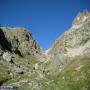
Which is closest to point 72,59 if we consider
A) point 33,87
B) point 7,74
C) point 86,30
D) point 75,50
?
point 75,50

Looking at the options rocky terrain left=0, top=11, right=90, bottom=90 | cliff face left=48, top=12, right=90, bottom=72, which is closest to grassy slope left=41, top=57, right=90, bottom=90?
rocky terrain left=0, top=11, right=90, bottom=90

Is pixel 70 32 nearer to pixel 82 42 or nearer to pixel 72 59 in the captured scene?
pixel 82 42

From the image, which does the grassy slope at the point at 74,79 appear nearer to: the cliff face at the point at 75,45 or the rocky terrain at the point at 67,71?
the rocky terrain at the point at 67,71

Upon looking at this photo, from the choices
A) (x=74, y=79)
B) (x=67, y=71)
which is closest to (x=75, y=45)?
(x=67, y=71)

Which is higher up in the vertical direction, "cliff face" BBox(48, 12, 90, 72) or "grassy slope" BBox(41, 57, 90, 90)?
"cliff face" BBox(48, 12, 90, 72)

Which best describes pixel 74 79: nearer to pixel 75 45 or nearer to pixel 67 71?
pixel 67 71

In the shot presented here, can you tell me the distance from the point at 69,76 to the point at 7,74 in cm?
5647

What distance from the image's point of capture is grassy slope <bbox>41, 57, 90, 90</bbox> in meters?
86.1

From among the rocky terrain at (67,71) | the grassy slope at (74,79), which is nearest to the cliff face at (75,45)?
the rocky terrain at (67,71)

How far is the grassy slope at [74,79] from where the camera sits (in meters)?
86.1

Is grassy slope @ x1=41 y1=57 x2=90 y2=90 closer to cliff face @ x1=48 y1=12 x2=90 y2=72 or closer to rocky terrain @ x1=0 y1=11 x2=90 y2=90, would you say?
rocky terrain @ x1=0 y1=11 x2=90 y2=90

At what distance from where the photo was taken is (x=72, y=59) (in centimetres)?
11931

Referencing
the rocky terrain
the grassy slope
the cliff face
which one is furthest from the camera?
the cliff face

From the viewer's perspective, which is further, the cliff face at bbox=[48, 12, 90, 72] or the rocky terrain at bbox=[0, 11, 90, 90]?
the cliff face at bbox=[48, 12, 90, 72]
